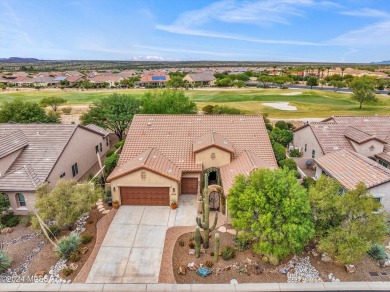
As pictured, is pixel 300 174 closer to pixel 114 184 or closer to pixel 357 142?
pixel 357 142

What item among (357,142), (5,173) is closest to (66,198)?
(5,173)

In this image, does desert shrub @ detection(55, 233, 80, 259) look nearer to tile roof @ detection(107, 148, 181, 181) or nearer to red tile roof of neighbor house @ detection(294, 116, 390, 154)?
tile roof @ detection(107, 148, 181, 181)

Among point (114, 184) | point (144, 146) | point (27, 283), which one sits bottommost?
point (27, 283)

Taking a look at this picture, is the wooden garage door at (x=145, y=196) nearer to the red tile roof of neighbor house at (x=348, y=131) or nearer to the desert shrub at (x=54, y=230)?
the desert shrub at (x=54, y=230)

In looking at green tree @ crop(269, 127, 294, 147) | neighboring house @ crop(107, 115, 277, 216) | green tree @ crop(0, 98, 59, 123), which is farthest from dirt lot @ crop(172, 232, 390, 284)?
green tree @ crop(0, 98, 59, 123)

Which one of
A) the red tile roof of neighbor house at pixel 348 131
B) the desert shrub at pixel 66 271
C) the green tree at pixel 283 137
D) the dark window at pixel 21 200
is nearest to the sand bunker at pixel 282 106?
the green tree at pixel 283 137

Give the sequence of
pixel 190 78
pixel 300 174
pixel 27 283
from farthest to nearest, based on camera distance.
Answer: pixel 190 78
pixel 300 174
pixel 27 283
